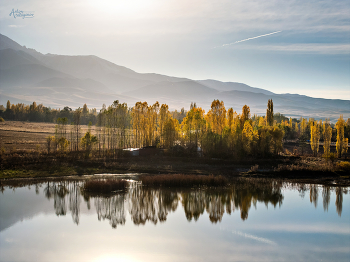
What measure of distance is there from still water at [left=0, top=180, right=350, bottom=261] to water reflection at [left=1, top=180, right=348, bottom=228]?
0.23ft

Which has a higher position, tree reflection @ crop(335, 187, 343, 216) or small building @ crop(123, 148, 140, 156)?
small building @ crop(123, 148, 140, 156)

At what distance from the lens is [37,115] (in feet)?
398

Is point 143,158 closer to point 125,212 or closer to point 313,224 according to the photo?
point 125,212

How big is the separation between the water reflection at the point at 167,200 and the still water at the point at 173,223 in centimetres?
7

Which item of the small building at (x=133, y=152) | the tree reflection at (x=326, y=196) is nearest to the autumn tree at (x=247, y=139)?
the tree reflection at (x=326, y=196)

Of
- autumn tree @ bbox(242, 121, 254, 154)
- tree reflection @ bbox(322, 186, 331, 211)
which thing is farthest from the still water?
autumn tree @ bbox(242, 121, 254, 154)

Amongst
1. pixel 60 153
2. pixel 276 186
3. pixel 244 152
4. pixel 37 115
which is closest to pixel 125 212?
pixel 276 186

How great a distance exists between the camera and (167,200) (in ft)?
81.6

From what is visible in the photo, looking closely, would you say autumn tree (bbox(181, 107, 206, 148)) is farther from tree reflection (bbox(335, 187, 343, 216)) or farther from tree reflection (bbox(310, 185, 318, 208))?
tree reflection (bbox(335, 187, 343, 216))

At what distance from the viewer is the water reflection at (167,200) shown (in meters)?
21.4

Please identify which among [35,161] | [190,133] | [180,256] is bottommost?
[180,256]

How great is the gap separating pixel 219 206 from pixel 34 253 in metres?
13.7

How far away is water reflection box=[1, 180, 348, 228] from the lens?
842 inches

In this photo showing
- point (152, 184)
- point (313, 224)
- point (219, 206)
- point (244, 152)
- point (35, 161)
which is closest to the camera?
point (313, 224)
